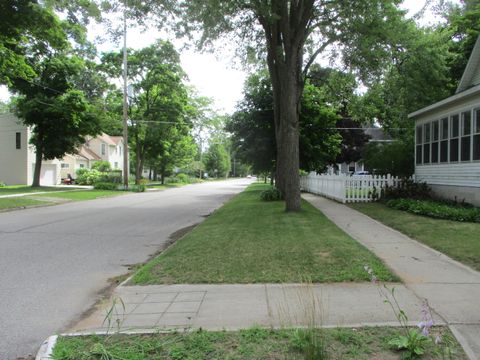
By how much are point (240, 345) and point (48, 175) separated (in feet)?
161

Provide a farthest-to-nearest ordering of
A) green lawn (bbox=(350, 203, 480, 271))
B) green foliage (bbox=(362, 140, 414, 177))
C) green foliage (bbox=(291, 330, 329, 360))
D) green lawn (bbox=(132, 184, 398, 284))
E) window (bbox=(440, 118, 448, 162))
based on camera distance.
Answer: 1. green foliage (bbox=(362, 140, 414, 177))
2. window (bbox=(440, 118, 448, 162))
3. green lawn (bbox=(350, 203, 480, 271))
4. green lawn (bbox=(132, 184, 398, 284))
5. green foliage (bbox=(291, 330, 329, 360))

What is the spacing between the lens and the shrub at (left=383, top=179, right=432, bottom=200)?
17.5m

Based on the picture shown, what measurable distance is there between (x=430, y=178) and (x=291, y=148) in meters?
7.57

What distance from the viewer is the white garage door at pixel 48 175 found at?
46781mm

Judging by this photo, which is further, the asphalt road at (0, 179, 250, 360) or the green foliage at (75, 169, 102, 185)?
the green foliage at (75, 169, 102, 185)

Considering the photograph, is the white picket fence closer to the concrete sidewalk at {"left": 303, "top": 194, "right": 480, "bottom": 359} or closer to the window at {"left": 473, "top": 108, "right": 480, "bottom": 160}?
the window at {"left": 473, "top": 108, "right": 480, "bottom": 160}

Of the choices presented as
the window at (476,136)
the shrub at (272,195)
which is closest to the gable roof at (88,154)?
the shrub at (272,195)

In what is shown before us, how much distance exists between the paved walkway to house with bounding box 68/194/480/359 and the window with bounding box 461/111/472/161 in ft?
30.2

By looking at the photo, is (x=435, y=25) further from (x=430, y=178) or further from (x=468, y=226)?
(x=468, y=226)

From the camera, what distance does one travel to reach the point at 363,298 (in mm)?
5457

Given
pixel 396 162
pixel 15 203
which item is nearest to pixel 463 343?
pixel 396 162

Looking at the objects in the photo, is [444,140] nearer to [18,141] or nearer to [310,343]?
[310,343]

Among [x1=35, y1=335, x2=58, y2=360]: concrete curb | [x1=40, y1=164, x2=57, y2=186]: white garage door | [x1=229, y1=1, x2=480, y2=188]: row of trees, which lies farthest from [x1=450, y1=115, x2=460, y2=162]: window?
[x1=40, y1=164, x2=57, y2=186]: white garage door

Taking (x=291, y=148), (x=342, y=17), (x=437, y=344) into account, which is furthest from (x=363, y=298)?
(x=342, y=17)
